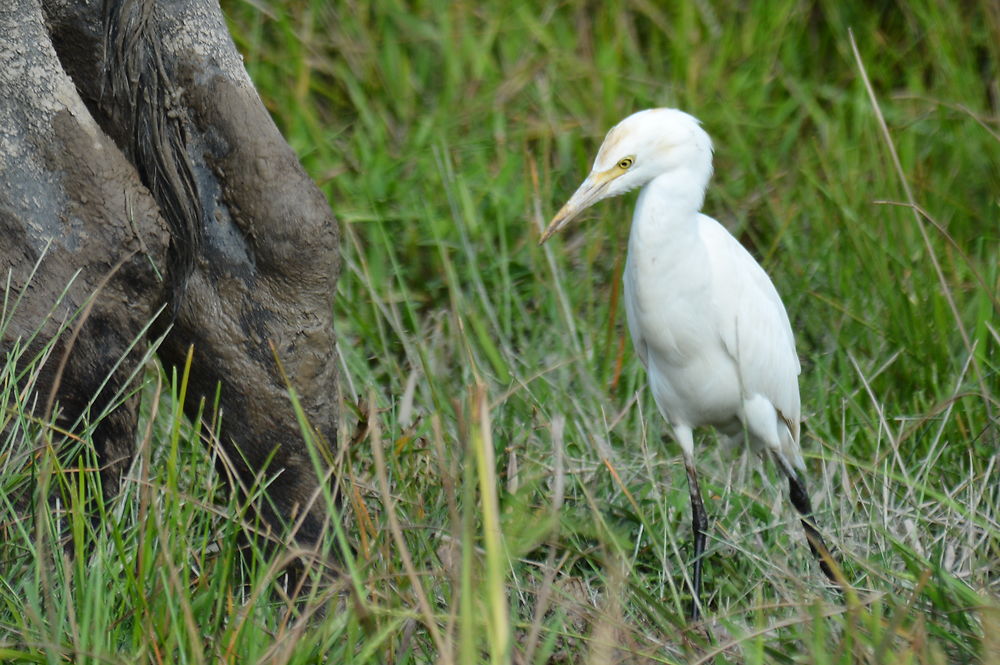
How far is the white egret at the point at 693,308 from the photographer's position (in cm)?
211

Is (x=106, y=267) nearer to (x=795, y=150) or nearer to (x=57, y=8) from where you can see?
(x=57, y=8)

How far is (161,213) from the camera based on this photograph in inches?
70.1

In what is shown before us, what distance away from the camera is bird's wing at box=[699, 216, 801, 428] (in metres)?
2.35

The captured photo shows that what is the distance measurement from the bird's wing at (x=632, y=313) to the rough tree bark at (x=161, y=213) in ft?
2.23

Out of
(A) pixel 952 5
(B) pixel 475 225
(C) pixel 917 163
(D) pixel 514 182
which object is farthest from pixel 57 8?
(A) pixel 952 5

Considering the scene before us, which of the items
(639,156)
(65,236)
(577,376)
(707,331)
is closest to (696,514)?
(707,331)

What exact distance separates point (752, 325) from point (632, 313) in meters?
0.24

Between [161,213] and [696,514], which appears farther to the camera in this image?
[696,514]

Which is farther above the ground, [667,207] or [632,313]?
[667,207]

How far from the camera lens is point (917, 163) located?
335 cm

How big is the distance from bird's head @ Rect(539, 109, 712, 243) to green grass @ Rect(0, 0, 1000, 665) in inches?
14.5

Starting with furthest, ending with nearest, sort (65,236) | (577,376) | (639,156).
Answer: (577,376) → (639,156) → (65,236)

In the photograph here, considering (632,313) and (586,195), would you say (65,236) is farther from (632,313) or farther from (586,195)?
(632,313)

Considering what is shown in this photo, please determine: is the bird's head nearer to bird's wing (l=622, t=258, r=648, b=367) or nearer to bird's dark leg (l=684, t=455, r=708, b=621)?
bird's wing (l=622, t=258, r=648, b=367)
